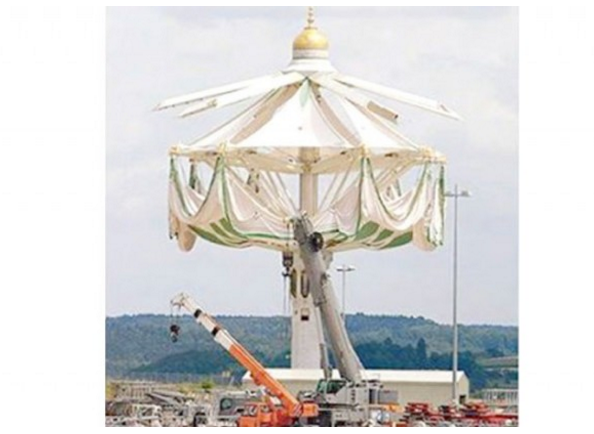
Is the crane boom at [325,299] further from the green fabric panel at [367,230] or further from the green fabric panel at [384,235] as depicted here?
the green fabric panel at [384,235]

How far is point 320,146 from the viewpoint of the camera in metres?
67.2

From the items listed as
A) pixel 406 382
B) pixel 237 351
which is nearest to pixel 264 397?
pixel 237 351

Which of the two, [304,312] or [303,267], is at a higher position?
[303,267]

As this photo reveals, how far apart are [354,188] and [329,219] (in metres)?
1.10

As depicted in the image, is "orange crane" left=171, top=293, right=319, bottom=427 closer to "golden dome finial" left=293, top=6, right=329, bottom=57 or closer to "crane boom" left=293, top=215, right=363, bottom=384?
"crane boom" left=293, top=215, right=363, bottom=384

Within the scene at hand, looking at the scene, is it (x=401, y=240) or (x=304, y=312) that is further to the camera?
(x=304, y=312)

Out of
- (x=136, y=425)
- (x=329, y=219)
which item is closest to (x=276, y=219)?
(x=329, y=219)

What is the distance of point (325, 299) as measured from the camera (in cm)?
6612

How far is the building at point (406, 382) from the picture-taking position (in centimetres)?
7050

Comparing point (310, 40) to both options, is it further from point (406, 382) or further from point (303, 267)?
point (406, 382)

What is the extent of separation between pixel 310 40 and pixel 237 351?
781 centimetres

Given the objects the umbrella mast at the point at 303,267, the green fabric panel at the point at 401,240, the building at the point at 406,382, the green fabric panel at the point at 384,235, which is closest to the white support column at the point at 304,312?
the umbrella mast at the point at 303,267

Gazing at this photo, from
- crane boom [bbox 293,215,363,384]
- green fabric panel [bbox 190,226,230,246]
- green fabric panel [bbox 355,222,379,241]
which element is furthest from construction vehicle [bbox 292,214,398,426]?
green fabric panel [bbox 190,226,230,246]

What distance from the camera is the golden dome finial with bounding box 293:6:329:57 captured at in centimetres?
6844
